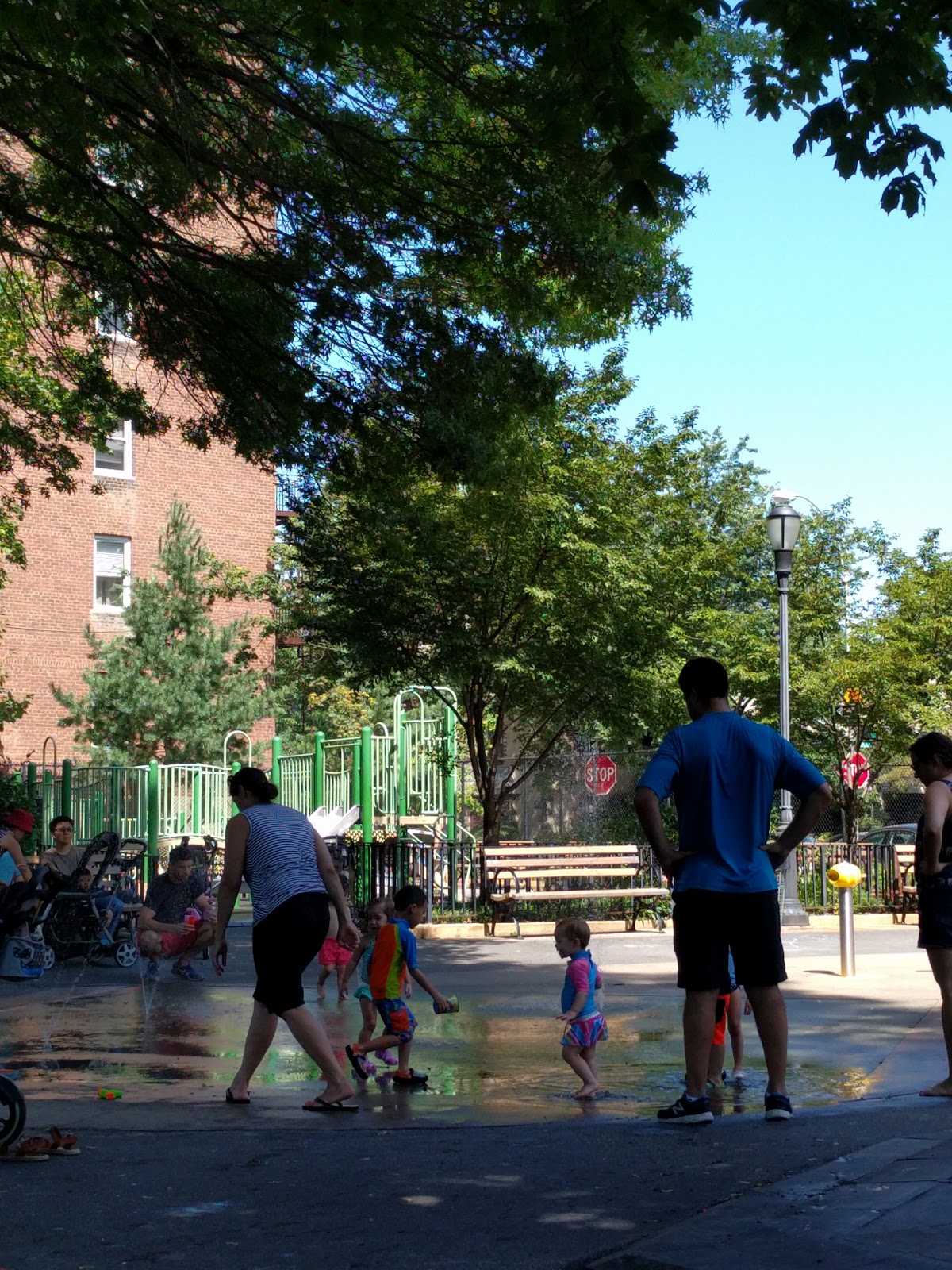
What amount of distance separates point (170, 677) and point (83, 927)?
2020cm

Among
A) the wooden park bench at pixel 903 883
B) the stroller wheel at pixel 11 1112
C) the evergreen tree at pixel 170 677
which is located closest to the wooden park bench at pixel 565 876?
the wooden park bench at pixel 903 883

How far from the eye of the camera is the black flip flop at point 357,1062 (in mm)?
8328

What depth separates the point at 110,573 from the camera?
37.4m

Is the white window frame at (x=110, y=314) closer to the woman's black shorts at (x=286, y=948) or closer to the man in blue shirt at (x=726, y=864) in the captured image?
the woman's black shorts at (x=286, y=948)

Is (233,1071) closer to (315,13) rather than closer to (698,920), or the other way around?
(698,920)

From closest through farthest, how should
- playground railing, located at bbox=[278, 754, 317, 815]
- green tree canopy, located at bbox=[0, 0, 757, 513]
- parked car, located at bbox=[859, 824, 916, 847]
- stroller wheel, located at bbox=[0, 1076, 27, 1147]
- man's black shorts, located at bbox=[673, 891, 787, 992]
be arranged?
stroller wheel, located at bbox=[0, 1076, 27, 1147]
man's black shorts, located at bbox=[673, 891, 787, 992]
green tree canopy, located at bbox=[0, 0, 757, 513]
playground railing, located at bbox=[278, 754, 317, 815]
parked car, located at bbox=[859, 824, 916, 847]

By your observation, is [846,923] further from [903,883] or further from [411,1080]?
[903,883]

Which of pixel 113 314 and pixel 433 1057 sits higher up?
pixel 113 314

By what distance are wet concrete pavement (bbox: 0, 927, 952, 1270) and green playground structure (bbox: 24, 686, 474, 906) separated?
9501 mm

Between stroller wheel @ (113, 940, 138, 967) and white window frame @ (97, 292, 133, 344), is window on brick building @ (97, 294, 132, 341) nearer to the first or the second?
white window frame @ (97, 292, 133, 344)

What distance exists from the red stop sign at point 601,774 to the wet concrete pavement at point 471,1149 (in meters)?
11.4

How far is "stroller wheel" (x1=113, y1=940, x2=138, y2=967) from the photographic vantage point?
51.7 feet

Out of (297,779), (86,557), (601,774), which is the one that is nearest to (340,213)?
(601,774)

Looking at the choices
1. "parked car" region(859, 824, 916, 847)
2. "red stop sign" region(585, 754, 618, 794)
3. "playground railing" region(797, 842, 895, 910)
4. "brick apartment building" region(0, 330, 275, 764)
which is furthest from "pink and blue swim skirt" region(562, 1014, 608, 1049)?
"brick apartment building" region(0, 330, 275, 764)
